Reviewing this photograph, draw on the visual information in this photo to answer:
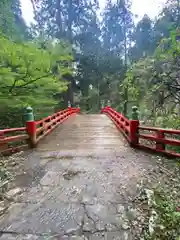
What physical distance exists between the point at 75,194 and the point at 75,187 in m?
0.21

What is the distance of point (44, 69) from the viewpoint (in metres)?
6.04

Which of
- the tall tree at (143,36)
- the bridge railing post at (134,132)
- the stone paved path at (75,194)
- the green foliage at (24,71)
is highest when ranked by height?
the tall tree at (143,36)

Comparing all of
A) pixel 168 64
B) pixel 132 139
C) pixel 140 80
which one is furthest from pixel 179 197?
pixel 140 80

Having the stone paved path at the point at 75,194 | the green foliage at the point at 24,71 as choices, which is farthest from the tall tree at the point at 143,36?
the stone paved path at the point at 75,194

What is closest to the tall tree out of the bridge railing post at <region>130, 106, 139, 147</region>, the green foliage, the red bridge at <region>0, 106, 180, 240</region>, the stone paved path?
the green foliage

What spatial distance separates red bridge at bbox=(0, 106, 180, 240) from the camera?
2.08m

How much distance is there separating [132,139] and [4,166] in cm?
335

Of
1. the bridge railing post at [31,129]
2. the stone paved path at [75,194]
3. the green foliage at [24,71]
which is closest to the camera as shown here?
the stone paved path at [75,194]

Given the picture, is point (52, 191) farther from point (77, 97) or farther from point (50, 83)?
point (77, 97)

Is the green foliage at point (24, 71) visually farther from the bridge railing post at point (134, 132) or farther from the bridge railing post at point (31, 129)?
the bridge railing post at point (134, 132)

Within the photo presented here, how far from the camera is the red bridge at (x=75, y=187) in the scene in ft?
6.82

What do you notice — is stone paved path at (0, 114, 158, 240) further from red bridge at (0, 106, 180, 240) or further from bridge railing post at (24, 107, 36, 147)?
bridge railing post at (24, 107, 36, 147)

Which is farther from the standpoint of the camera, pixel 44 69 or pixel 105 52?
pixel 105 52

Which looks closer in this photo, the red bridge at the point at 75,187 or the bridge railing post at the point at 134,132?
the red bridge at the point at 75,187
